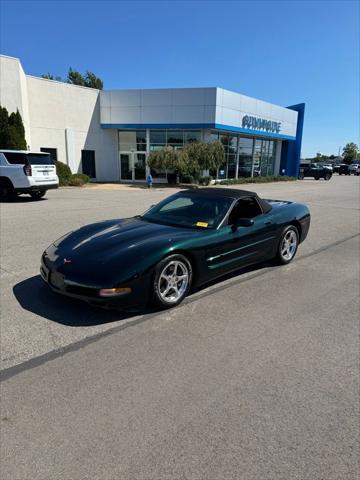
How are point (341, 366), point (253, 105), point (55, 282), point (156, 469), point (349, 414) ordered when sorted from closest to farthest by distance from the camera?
1. point (156, 469)
2. point (349, 414)
3. point (341, 366)
4. point (55, 282)
5. point (253, 105)

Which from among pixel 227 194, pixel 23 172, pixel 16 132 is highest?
pixel 16 132

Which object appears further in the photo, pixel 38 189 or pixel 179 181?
pixel 179 181

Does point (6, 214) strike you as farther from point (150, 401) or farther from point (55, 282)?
point (150, 401)

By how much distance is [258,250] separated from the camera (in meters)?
5.26

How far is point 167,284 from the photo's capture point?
401cm

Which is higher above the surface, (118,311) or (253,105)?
(253,105)

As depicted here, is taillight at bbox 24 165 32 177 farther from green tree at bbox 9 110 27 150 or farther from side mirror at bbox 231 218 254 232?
side mirror at bbox 231 218 254 232

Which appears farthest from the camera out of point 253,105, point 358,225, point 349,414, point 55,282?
point 253,105

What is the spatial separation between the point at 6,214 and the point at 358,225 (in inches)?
406

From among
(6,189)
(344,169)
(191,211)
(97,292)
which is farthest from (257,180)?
(344,169)

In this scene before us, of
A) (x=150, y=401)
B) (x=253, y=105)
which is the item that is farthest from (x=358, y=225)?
(x=253, y=105)

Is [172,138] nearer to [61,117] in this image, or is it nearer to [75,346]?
[61,117]

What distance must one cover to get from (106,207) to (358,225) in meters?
8.29

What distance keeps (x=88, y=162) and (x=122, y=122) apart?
13.1 ft
